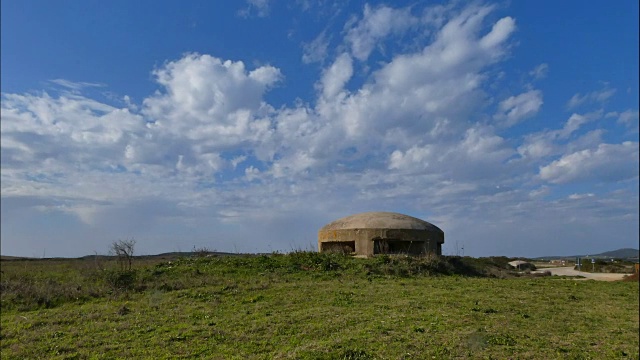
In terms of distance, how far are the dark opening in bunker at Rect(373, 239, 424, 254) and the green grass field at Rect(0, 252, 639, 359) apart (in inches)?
91.3

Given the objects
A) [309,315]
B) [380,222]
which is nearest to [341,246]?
[380,222]

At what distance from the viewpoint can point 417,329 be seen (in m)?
7.49

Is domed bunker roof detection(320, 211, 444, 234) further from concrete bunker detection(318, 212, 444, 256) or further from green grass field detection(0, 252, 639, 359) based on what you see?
green grass field detection(0, 252, 639, 359)

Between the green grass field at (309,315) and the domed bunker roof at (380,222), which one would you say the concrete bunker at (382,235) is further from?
the green grass field at (309,315)

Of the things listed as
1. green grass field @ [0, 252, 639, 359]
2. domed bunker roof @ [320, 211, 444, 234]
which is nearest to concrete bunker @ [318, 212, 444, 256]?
domed bunker roof @ [320, 211, 444, 234]

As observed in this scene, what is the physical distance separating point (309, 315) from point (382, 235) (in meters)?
9.65

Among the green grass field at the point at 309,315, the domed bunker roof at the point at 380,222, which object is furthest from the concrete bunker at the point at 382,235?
the green grass field at the point at 309,315

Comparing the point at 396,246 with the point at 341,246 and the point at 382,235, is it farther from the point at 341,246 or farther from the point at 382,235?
the point at 341,246

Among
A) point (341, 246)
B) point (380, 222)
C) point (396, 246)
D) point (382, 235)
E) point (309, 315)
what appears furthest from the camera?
point (341, 246)

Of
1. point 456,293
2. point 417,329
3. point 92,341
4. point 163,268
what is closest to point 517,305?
point 456,293

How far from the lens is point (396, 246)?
19.0 meters

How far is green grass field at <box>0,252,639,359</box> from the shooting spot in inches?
269

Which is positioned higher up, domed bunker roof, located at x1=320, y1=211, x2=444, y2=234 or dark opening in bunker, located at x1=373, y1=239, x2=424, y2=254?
domed bunker roof, located at x1=320, y1=211, x2=444, y2=234

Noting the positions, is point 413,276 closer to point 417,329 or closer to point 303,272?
point 303,272
